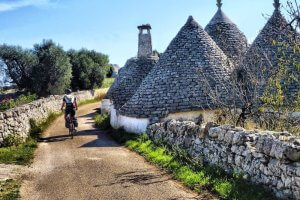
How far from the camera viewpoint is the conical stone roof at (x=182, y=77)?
13104 millimetres

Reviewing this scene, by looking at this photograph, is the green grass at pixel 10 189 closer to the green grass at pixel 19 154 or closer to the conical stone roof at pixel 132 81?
the green grass at pixel 19 154

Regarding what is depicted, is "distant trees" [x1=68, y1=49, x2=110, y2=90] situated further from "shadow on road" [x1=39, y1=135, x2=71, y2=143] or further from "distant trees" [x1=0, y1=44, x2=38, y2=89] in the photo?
"shadow on road" [x1=39, y1=135, x2=71, y2=143]

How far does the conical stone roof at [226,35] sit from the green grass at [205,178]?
Result: 8.95 metres

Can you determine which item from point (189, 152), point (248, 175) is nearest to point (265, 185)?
point (248, 175)

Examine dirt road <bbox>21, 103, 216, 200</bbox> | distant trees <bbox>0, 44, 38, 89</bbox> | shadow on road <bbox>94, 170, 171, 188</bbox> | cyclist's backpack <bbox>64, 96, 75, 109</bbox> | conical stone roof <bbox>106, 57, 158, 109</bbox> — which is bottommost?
dirt road <bbox>21, 103, 216, 200</bbox>

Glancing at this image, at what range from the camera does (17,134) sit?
11.7 metres

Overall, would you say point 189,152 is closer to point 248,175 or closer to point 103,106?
point 248,175

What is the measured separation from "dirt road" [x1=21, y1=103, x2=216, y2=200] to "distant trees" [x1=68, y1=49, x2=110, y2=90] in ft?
104

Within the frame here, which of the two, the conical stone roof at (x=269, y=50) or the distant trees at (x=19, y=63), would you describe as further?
the distant trees at (x=19, y=63)

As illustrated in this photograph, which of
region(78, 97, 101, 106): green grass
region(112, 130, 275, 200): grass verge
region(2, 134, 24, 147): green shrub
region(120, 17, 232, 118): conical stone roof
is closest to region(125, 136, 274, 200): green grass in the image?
region(112, 130, 275, 200): grass verge

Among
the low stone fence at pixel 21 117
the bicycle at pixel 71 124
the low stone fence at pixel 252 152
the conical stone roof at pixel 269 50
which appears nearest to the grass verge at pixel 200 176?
the low stone fence at pixel 252 152

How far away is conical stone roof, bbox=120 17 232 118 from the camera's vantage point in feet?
43.0

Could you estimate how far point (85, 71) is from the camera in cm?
4338

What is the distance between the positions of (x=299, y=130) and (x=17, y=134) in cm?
822
